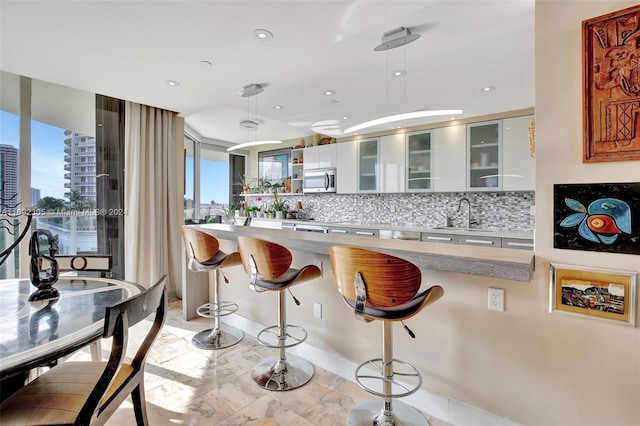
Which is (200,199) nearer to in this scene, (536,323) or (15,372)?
(15,372)

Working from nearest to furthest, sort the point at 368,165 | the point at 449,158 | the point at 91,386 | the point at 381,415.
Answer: the point at 91,386 → the point at 381,415 → the point at 449,158 → the point at 368,165

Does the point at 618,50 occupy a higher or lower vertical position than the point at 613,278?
→ higher

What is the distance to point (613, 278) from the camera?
125 centimetres

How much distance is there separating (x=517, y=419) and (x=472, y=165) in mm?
3110

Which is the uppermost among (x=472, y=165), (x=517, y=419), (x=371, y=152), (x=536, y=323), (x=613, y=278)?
(x=371, y=152)

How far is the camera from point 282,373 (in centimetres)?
216

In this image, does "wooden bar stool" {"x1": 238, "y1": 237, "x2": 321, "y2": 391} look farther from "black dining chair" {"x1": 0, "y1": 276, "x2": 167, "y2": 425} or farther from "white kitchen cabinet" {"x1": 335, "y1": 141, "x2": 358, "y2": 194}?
"white kitchen cabinet" {"x1": 335, "y1": 141, "x2": 358, "y2": 194}

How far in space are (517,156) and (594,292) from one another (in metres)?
2.77

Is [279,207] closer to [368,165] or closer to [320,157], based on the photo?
[320,157]

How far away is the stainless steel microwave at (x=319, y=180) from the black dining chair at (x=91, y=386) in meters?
4.04

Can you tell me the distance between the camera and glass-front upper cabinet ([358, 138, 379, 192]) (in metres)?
4.77

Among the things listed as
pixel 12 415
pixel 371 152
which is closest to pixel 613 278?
pixel 12 415

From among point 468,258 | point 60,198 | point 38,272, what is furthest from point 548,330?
point 60,198

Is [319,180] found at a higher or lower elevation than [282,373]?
higher
